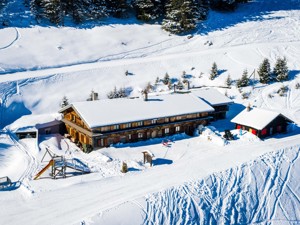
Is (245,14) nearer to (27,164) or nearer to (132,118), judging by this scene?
(132,118)

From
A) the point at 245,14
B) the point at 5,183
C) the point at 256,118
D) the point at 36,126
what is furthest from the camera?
the point at 245,14

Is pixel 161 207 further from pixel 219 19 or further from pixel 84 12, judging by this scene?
pixel 219 19

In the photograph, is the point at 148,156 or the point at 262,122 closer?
the point at 148,156

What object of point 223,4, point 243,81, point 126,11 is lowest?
point 243,81

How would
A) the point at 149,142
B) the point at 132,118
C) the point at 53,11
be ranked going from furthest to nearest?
the point at 53,11, the point at 149,142, the point at 132,118

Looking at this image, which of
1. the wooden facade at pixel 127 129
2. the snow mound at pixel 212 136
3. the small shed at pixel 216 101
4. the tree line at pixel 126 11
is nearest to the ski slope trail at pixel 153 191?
the snow mound at pixel 212 136

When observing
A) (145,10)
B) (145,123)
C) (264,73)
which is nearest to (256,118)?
(145,123)

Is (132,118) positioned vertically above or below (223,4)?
below
